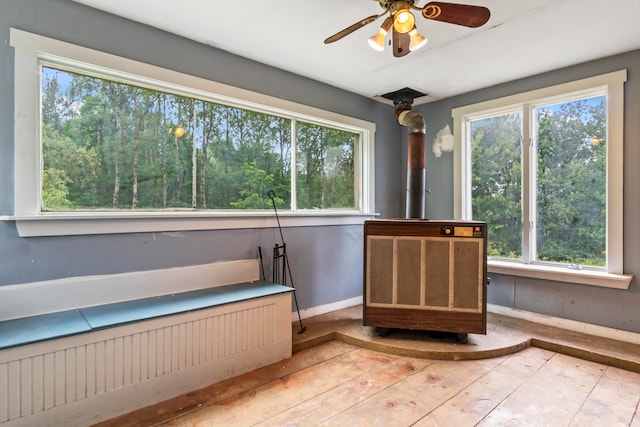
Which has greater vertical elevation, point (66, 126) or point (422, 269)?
point (66, 126)

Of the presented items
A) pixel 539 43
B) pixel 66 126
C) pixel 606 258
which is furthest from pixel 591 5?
pixel 66 126

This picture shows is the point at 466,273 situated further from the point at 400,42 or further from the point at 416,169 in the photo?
the point at 400,42

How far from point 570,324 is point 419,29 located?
3.02 metres

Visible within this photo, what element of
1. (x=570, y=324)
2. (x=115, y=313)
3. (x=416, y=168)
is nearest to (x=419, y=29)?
(x=416, y=168)

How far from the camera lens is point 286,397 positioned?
7.12 feet

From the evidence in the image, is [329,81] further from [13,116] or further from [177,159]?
[13,116]

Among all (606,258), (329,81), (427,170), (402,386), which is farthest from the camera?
(427,170)

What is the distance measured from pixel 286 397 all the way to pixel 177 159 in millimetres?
1979

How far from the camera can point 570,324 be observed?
3.21m

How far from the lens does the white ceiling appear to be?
89.5 inches

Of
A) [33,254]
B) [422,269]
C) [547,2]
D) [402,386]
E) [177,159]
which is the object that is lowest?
[402,386]

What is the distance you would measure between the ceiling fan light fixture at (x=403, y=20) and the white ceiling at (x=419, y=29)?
492 millimetres

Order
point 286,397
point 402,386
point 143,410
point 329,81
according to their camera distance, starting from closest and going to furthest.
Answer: point 143,410 → point 286,397 → point 402,386 → point 329,81

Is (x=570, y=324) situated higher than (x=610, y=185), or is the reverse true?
(x=610, y=185)
